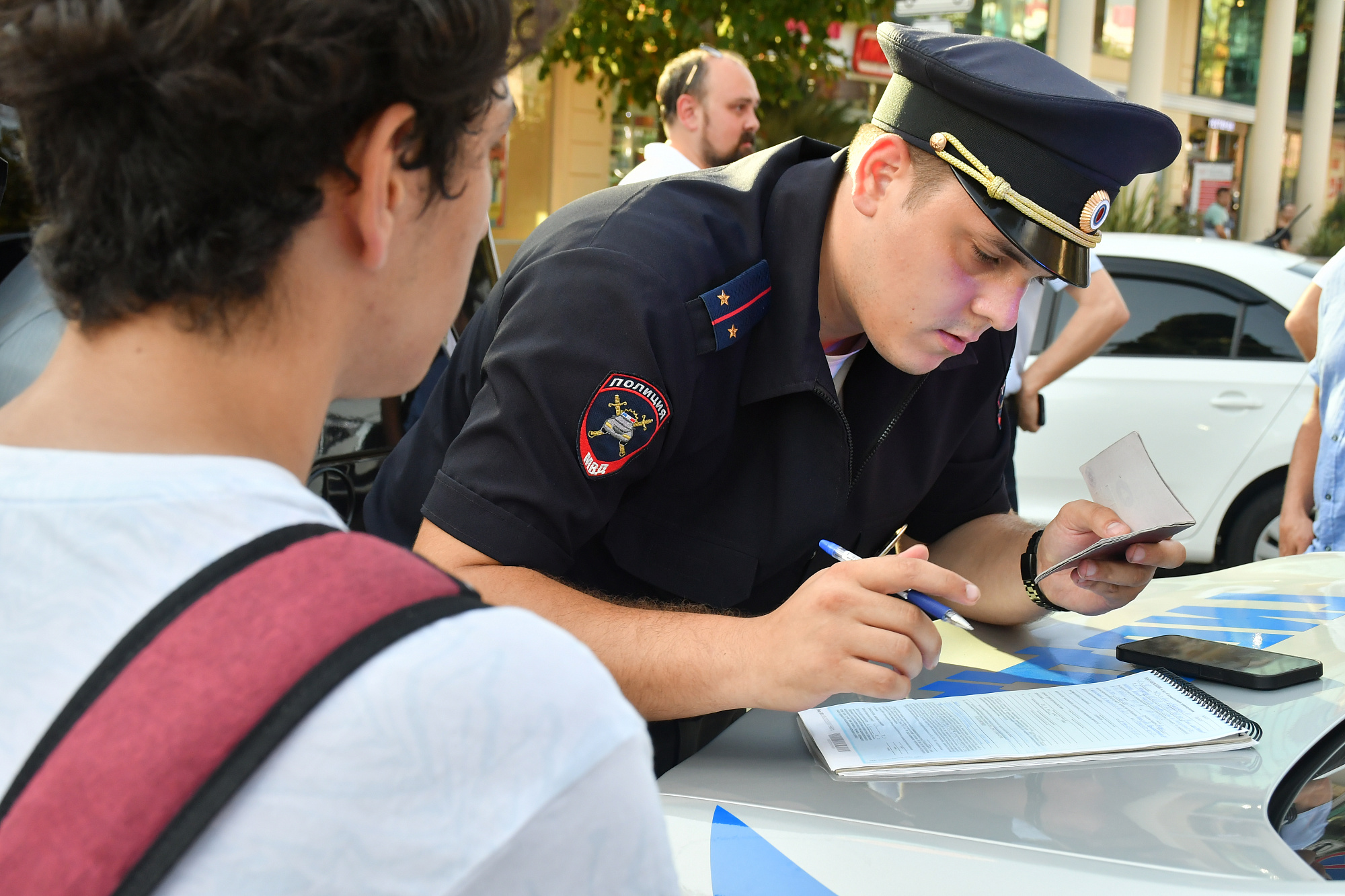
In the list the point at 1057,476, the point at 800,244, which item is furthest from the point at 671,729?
the point at 1057,476

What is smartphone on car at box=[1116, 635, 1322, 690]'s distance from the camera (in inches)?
61.2

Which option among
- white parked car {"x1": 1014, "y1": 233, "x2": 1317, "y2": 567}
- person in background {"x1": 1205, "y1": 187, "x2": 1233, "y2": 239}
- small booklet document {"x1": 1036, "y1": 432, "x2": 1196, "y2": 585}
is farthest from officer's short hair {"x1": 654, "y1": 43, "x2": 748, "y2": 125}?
person in background {"x1": 1205, "y1": 187, "x2": 1233, "y2": 239}

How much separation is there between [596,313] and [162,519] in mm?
900

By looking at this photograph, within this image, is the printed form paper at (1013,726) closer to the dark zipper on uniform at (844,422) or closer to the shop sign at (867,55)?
the dark zipper on uniform at (844,422)

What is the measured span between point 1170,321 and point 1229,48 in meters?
18.2

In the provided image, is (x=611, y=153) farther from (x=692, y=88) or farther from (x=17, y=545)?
(x=17, y=545)

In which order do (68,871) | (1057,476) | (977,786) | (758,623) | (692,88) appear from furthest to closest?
(1057,476)
(692,88)
(758,623)
(977,786)
(68,871)

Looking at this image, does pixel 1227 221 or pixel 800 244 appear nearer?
pixel 800 244

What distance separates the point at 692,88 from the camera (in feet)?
14.1

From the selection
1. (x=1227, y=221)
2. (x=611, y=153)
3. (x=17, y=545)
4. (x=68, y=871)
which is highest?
(x=17, y=545)

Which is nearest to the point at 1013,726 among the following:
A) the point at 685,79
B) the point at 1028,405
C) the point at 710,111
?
the point at 1028,405

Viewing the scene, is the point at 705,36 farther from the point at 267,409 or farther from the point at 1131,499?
the point at 267,409

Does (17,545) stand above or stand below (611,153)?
above

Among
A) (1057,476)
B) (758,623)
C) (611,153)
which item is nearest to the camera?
(758,623)
